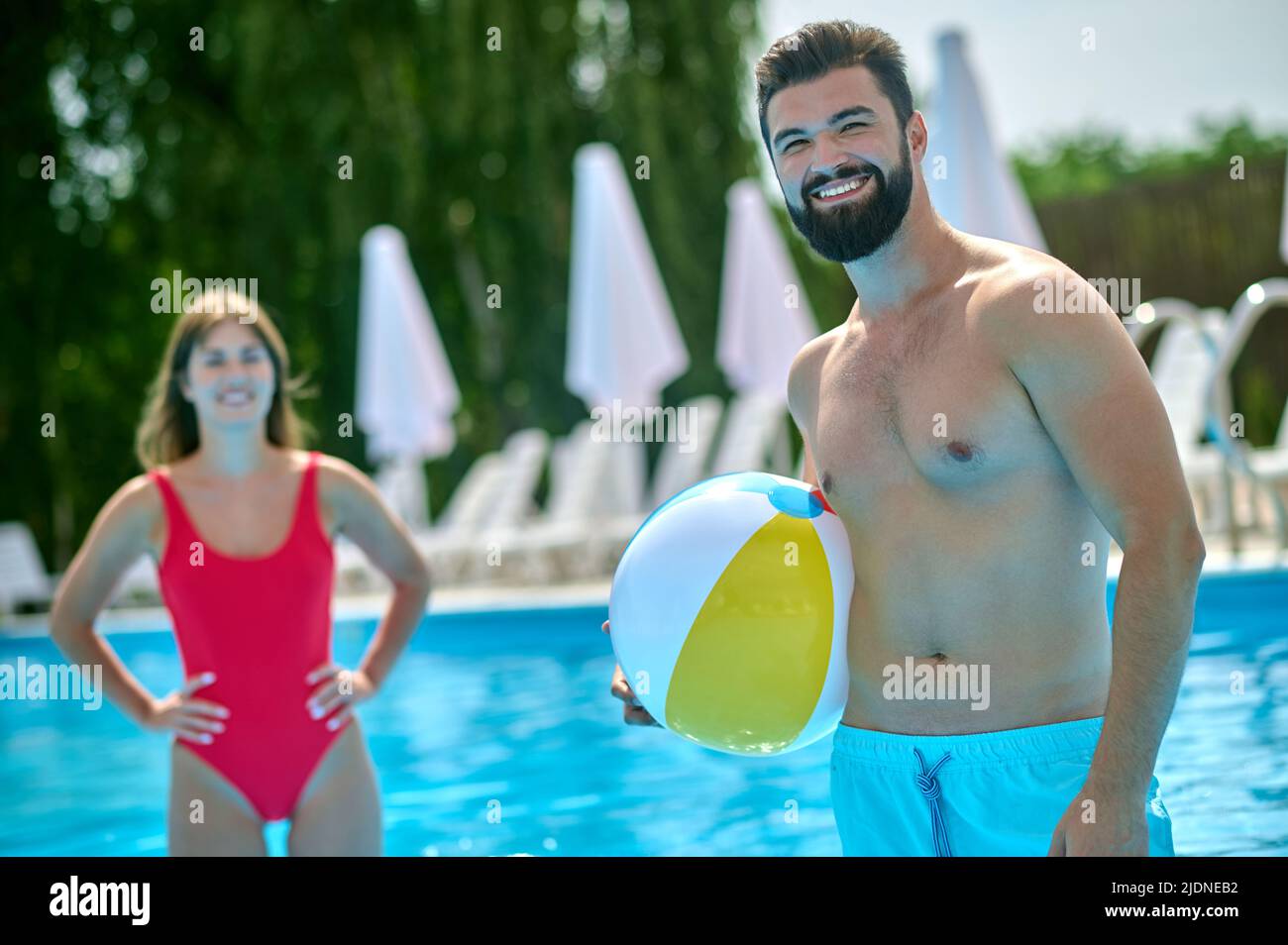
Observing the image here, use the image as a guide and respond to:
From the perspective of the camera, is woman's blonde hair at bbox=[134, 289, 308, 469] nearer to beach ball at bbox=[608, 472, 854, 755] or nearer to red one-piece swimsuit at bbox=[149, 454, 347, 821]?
red one-piece swimsuit at bbox=[149, 454, 347, 821]

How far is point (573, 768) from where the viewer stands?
710 centimetres

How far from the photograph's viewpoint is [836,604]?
105 inches

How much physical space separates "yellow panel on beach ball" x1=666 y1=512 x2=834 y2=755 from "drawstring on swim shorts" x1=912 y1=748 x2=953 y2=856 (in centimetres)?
25

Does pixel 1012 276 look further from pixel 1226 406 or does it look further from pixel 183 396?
pixel 1226 406

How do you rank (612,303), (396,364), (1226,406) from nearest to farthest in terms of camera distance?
(1226,406)
(612,303)
(396,364)

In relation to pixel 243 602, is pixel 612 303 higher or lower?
higher

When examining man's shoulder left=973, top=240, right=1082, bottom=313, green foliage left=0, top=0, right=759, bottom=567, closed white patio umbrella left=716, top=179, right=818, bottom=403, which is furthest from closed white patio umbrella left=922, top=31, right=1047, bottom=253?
green foliage left=0, top=0, right=759, bottom=567

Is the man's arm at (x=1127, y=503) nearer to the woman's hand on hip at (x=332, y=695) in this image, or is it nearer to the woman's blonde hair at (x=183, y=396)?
the woman's hand on hip at (x=332, y=695)

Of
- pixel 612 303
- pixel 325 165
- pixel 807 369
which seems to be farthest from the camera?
pixel 325 165

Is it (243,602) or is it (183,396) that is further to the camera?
(183,396)

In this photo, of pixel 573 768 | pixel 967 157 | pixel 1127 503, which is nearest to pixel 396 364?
pixel 967 157

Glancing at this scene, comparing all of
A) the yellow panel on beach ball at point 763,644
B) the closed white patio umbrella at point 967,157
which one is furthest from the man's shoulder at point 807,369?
the closed white patio umbrella at point 967,157

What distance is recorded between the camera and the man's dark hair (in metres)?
2.53

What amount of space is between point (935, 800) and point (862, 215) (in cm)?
104
